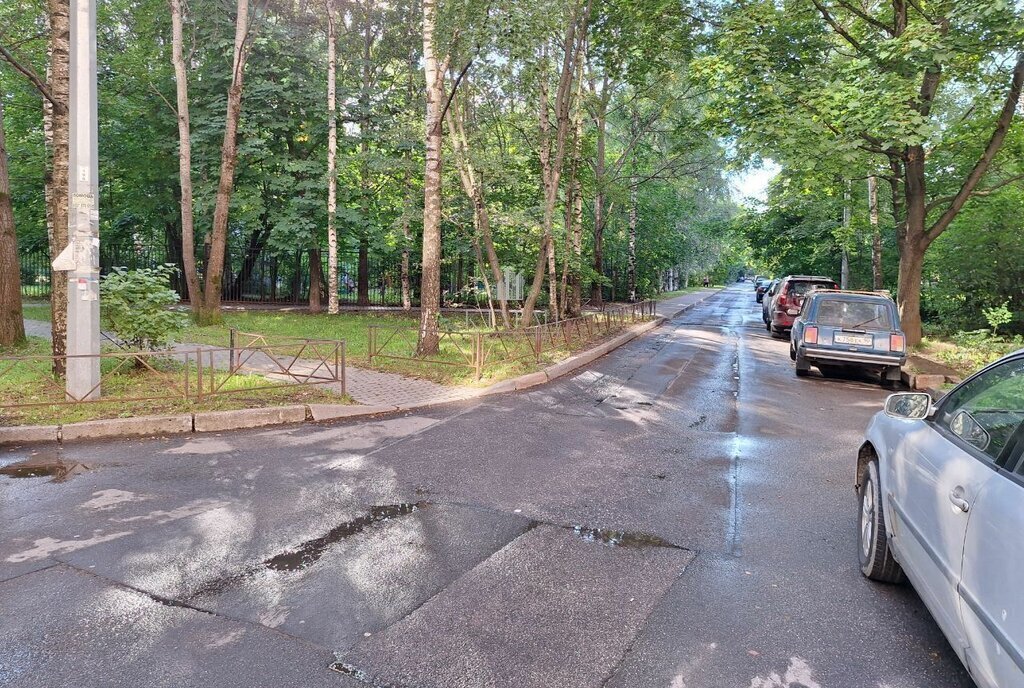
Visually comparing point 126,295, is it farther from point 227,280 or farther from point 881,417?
point 227,280

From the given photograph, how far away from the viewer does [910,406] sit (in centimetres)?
382

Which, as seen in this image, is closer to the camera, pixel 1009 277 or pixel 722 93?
pixel 722 93

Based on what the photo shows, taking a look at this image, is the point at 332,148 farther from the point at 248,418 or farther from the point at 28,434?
the point at 28,434

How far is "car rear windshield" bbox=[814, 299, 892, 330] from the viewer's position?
39.6 feet

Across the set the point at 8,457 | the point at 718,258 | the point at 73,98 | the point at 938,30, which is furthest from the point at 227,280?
the point at 718,258

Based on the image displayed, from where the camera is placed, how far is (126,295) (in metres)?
10.1

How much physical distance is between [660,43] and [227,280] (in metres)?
21.4

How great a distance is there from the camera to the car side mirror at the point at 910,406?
3682 millimetres

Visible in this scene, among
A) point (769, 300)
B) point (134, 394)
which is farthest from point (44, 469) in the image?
point (769, 300)

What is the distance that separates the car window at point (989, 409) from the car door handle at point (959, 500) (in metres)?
0.19

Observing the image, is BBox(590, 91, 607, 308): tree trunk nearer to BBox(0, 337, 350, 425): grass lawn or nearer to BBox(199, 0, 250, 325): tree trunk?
BBox(199, 0, 250, 325): tree trunk

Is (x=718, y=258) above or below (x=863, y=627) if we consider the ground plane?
above

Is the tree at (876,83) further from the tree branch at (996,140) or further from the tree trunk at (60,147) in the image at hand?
the tree trunk at (60,147)

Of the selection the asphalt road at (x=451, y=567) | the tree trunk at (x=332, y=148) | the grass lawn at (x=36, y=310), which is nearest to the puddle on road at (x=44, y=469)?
the asphalt road at (x=451, y=567)
